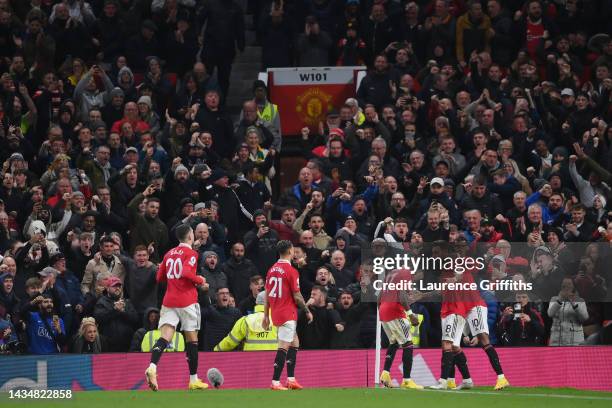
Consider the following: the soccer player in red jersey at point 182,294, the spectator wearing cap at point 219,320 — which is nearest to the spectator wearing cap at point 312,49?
the spectator wearing cap at point 219,320

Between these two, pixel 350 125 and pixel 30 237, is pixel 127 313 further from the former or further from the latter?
pixel 350 125

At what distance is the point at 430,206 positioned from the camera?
21.1 meters

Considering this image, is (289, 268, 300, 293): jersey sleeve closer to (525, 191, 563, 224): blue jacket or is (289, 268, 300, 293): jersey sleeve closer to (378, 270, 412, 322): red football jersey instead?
(378, 270, 412, 322): red football jersey

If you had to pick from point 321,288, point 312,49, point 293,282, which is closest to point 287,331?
point 293,282

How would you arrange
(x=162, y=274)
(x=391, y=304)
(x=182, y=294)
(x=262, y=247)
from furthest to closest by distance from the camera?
(x=262, y=247)
(x=391, y=304)
(x=162, y=274)
(x=182, y=294)

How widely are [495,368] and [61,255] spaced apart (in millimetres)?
6378

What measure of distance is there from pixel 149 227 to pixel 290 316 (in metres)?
4.66

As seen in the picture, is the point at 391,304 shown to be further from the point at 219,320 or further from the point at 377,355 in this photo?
the point at 219,320

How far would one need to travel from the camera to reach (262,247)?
21.0 meters

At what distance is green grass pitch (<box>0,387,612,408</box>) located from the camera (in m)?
14.9

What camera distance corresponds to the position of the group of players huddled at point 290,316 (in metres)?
16.8

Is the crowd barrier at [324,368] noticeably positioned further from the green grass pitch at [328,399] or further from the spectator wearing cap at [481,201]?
the spectator wearing cap at [481,201]

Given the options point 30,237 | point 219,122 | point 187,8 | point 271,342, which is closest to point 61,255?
point 30,237

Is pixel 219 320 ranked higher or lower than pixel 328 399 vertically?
higher
